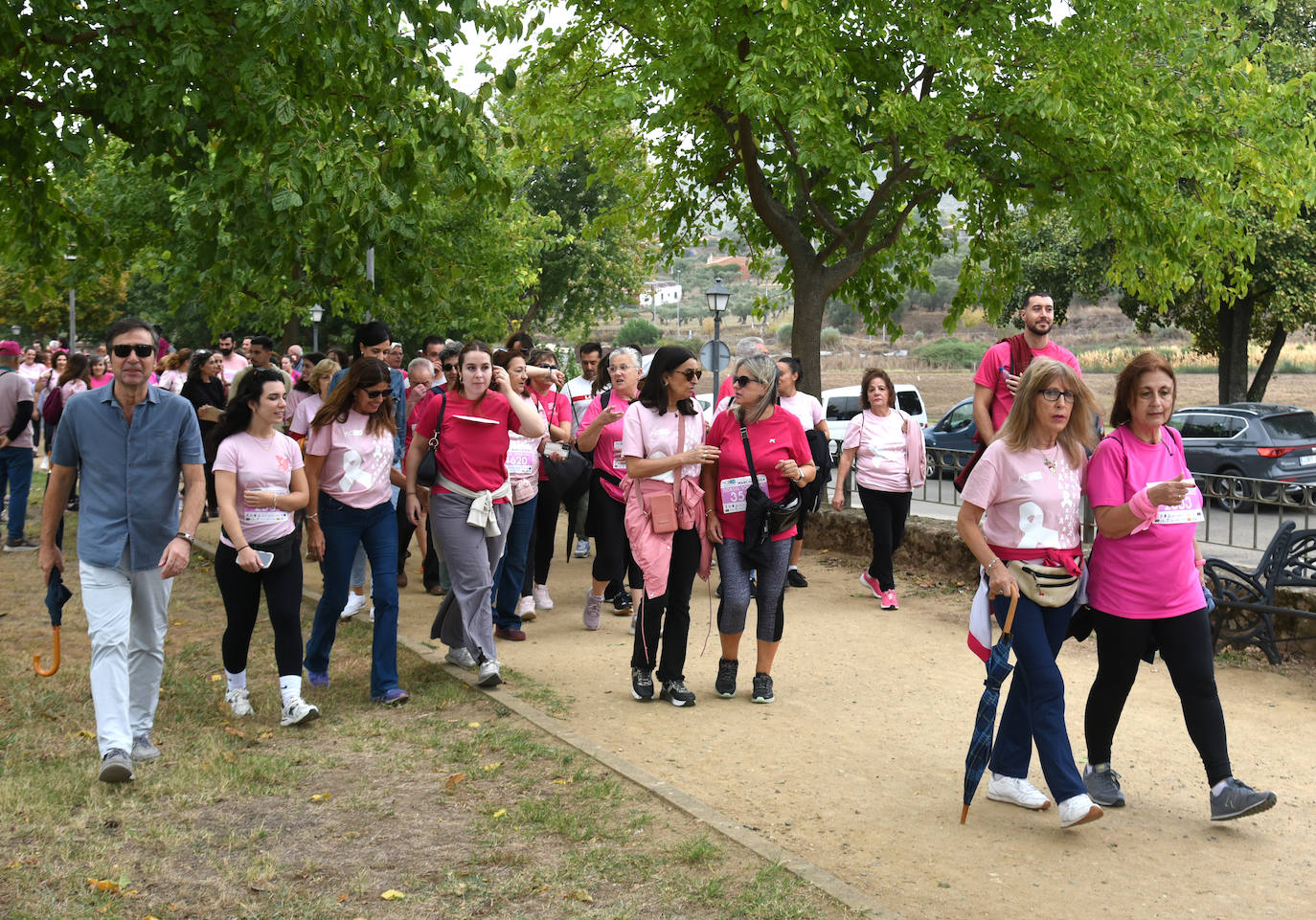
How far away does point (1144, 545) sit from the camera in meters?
5.12

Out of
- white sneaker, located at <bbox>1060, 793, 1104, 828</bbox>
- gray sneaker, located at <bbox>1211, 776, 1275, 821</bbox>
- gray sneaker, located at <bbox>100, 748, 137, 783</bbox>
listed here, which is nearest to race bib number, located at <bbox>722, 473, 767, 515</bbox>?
white sneaker, located at <bbox>1060, 793, 1104, 828</bbox>

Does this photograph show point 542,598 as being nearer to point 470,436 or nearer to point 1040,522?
point 470,436

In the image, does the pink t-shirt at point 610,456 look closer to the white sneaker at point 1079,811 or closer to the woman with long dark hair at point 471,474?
the woman with long dark hair at point 471,474

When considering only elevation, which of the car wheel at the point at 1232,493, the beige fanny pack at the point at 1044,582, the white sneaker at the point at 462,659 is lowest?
the white sneaker at the point at 462,659

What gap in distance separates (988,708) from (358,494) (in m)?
3.48

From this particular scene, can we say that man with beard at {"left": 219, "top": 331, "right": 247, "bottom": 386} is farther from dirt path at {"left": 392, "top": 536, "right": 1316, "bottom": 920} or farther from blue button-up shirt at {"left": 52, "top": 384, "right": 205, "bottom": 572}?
blue button-up shirt at {"left": 52, "top": 384, "right": 205, "bottom": 572}

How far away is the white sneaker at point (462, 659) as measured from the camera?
768cm

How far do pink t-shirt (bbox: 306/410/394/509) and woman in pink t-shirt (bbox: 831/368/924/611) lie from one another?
14.6ft

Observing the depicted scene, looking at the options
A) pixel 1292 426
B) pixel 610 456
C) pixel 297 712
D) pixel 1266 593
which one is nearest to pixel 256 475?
pixel 297 712

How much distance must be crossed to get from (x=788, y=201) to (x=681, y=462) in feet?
32.6

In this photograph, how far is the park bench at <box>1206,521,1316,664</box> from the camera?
8.06 meters

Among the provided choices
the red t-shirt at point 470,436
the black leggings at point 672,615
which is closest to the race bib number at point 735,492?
the black leggings at point 672,615

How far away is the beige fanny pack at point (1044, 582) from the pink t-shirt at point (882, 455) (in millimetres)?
4905

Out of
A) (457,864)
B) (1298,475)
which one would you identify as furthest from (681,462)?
(1298,475)
